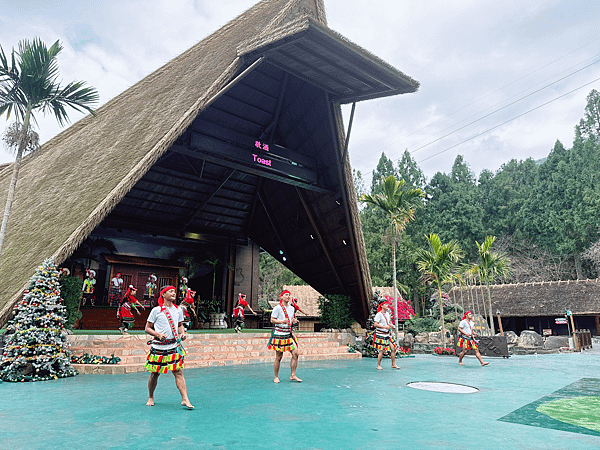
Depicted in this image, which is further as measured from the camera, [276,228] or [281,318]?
[276,228]

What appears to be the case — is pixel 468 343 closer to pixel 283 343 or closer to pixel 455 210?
pixel 283 343

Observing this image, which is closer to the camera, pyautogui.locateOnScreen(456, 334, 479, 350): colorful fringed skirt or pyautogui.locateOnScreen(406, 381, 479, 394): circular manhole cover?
pyautogui.locateOnScreen(406, 381, 479, 394): circular manhole cover

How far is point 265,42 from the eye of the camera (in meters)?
9.56

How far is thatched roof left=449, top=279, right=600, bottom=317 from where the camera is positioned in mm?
26531

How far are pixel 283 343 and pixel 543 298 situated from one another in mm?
27641

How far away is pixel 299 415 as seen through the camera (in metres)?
4.66

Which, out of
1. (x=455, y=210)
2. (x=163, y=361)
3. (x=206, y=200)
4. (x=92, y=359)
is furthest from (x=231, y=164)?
(x=455, y=210)

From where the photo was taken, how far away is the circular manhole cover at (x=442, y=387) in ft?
21.8

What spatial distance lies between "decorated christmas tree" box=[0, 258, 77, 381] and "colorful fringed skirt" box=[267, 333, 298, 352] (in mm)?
4276

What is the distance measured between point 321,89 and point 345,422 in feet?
36.0

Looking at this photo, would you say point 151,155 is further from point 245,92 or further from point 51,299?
point 245,92

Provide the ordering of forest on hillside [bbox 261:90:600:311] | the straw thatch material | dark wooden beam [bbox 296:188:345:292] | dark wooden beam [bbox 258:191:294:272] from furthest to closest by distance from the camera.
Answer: forest on hillside [bbox 261:90:600:311] → the straw thatch material → dark wooden beam [bbox 258:191:294:272] → dark wooden beam [bbox 296:188:345:292]

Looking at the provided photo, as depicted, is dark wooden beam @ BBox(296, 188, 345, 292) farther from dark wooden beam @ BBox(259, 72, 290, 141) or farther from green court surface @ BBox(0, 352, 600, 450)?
green court surface @ BBox(0, 352, 600, 450)

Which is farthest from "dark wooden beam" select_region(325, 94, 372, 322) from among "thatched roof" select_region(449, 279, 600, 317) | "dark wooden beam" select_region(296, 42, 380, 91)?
"thatched roof" select_region(449, 279, 600, 317)
